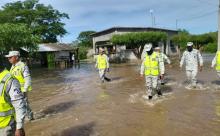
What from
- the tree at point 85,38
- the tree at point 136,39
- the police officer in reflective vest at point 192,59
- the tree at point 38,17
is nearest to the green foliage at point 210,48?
the tree at point 136,39

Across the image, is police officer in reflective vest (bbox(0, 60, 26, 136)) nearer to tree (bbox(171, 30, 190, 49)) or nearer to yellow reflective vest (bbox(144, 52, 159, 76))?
yellow reflective vest (bbox(144, 52, 159, 76))

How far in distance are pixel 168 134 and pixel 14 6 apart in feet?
148

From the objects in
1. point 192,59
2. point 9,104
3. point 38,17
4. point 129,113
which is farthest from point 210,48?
point 9,104

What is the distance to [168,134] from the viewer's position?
7.13 m

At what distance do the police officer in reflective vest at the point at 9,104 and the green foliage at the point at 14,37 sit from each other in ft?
44.7

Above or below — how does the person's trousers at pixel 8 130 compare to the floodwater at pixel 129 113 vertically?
above

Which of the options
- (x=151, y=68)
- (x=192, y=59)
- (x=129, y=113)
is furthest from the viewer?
(x=192, y=59)

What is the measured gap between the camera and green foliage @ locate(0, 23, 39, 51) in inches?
696

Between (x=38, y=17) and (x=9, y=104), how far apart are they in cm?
4604

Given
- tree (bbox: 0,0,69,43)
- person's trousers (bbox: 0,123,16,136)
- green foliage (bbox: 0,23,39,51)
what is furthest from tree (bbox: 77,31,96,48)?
person's trousers (bbox: 0,123,16,136)

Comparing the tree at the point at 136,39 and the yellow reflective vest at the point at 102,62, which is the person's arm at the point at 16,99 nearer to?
the yellow reflective vest at the point at 102,62

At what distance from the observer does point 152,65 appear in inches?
428

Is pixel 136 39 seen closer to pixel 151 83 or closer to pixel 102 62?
pixel 102 62

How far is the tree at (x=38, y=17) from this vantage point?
46875 millimetres
